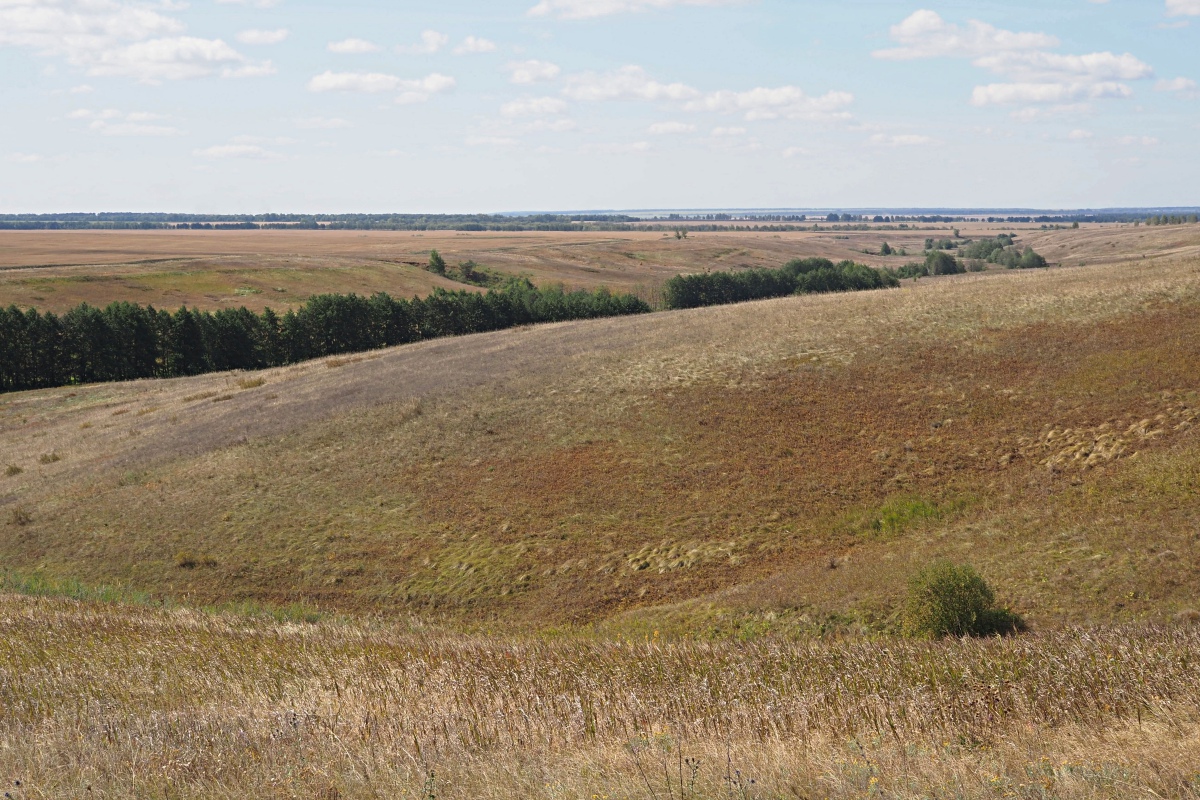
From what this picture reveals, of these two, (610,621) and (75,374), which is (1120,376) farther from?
(75,374)

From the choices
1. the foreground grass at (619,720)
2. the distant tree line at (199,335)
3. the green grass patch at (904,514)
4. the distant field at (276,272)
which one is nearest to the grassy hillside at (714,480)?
the green grass patch at (904,514)

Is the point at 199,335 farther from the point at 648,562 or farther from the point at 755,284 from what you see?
the point at 648,562

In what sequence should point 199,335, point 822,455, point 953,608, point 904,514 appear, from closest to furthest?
point 953,608, point 904,514, point 822,455, point 199,335

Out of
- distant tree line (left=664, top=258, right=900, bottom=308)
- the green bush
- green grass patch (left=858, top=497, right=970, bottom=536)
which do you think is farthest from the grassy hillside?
distant tree line (left=664, top=258, right=900, bottom=308)

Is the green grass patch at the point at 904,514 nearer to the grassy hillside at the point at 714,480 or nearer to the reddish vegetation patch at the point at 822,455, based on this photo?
the grassy hillside at the point at 714,480

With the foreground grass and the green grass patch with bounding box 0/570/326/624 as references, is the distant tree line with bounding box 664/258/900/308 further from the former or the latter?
the foreground grass

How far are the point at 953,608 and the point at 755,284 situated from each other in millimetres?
110837

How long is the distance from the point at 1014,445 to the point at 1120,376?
5.89m

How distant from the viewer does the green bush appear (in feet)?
48.0

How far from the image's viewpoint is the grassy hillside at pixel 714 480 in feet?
63.0

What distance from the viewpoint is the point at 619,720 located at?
366 inches

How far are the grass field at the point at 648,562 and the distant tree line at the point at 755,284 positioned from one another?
66081mm

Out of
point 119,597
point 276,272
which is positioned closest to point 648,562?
point 119,597

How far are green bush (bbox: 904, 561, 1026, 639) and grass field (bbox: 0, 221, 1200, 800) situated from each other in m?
1.13
